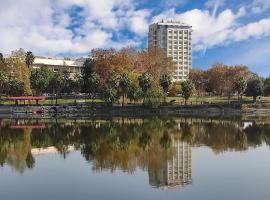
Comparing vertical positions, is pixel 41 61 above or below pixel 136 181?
above

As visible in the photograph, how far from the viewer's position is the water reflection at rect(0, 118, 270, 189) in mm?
29859

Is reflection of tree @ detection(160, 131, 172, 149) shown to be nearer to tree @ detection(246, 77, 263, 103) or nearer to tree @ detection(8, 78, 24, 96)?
tree @ detection(246, 77, 263, 103)

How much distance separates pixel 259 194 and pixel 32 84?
102462 mm

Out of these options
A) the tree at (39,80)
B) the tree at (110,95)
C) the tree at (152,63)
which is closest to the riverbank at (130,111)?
the tree at (110,95)

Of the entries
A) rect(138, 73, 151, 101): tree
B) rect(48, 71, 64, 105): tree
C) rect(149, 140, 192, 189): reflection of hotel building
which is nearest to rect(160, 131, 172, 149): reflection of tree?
rect(149, 140, 192, 189): reflection of hotel building

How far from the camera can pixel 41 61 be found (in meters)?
195

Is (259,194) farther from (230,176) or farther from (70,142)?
(70,142)

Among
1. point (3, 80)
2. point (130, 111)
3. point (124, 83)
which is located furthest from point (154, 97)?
point (3, 80)

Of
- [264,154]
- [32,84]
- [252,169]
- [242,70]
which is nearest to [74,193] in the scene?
[252,169]

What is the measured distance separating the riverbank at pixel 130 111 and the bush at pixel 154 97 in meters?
1.50

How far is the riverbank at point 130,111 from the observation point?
326 feet

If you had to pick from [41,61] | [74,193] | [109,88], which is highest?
[41,61]

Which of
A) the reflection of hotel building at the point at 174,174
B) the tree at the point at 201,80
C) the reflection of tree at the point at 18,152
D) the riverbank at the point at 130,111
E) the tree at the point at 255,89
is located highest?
the tree at the point at 201,80

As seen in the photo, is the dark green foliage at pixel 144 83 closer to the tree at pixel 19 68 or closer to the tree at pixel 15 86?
the tree at pixel 19 68
